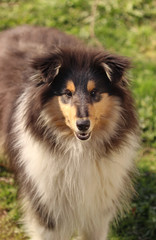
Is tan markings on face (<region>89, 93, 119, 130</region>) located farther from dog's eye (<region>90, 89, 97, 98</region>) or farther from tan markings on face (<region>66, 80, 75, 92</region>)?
tan markings on face (<region>66, 80, 75, 92</region>)

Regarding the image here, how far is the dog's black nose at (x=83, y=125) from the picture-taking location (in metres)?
2.62

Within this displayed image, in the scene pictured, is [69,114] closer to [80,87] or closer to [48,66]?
[80,87]

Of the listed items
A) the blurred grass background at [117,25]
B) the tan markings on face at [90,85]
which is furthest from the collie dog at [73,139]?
the blurred grass background at [117,25]

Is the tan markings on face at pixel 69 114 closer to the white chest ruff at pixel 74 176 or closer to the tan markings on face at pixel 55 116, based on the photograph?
the tan markings on face at pixel 55 116

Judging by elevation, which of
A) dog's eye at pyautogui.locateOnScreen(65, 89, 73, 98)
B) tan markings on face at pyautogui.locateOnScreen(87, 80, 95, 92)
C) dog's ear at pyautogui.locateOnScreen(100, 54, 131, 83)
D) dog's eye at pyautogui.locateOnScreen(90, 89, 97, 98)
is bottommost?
dog's eye at pyautogui.locateOnScreen(90, 89, 97, 98)

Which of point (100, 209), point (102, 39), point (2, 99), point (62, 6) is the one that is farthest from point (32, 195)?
point (62, 6)

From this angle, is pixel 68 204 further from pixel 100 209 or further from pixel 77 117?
pixel 77 117

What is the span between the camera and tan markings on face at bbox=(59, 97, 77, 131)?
2.69 metres

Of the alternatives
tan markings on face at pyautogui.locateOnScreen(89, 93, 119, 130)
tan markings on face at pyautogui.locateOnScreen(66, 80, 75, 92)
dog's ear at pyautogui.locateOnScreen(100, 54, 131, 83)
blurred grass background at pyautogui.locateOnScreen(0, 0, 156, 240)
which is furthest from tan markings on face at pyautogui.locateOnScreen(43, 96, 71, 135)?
blurred grass background at pyautogui.locateOnScreen(0, 0, 156, 240)

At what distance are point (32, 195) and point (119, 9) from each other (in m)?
4.29

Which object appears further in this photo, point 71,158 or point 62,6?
point 62,6

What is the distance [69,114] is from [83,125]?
0.53ft

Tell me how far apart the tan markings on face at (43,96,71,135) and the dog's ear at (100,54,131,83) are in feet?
1.32

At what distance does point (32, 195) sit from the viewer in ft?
10.2
